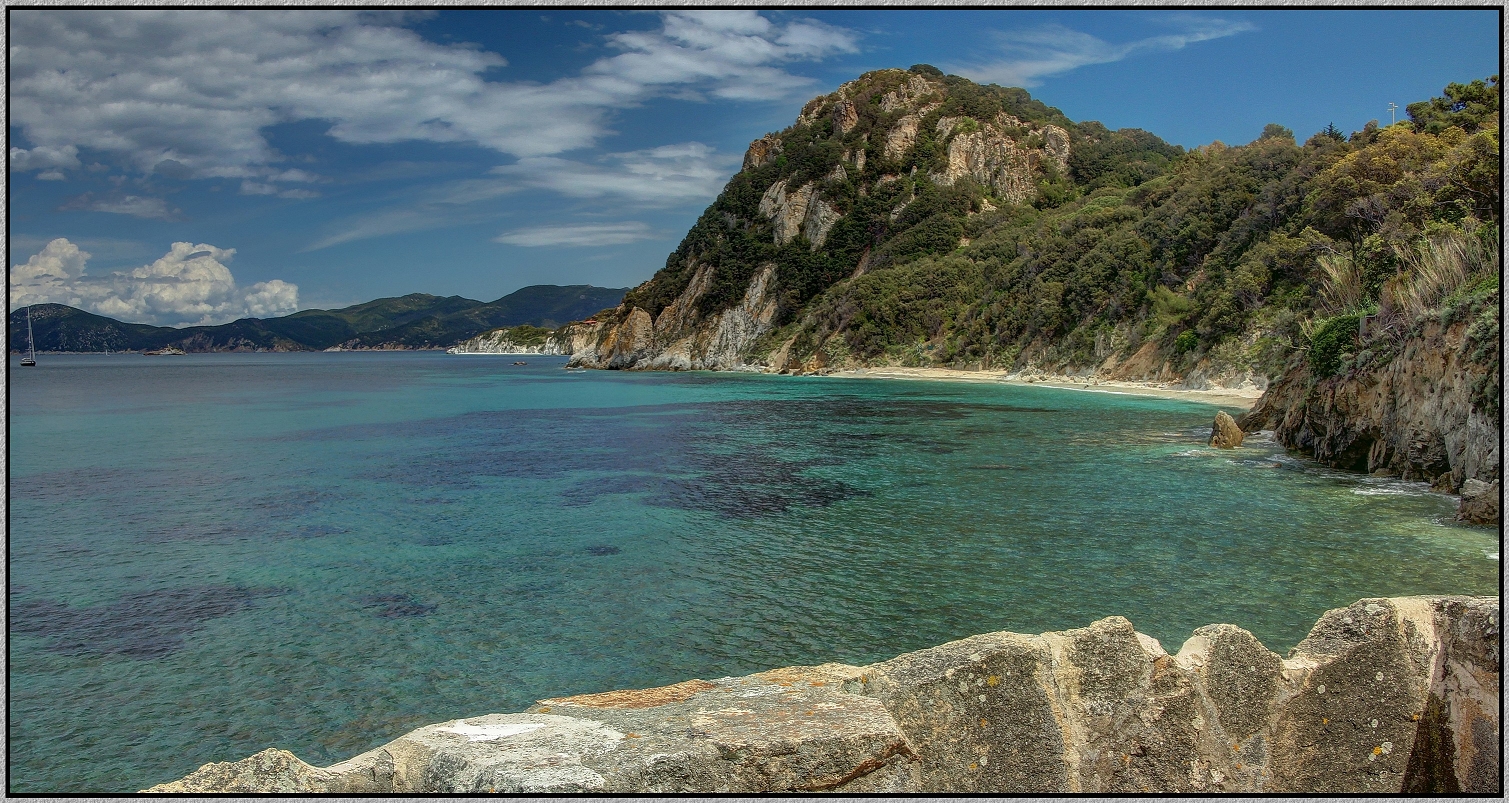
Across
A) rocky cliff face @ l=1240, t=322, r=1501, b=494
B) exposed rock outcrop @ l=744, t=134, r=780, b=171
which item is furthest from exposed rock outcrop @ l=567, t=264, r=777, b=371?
rocky cliff face @ l=1240, t=322, r=1501, b=494

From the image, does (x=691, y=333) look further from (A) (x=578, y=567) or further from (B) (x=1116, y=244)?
(A) (x=578, y=567)

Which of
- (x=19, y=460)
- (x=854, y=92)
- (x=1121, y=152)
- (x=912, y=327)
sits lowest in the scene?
(x=19, y=460)

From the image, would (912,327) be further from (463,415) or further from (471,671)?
(471,671)

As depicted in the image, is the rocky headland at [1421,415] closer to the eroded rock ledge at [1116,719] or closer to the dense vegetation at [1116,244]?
the dense vegetation at [1116,244]

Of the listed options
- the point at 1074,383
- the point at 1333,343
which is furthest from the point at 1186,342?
the point at 1333,343

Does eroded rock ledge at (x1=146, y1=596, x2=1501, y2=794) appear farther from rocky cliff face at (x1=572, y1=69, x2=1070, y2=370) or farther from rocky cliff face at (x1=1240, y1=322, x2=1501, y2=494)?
rocky cliff face at (x1=572, y1=69, x2=1070, y2=370)

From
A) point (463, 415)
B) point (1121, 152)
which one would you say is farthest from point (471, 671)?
point (1121, 152)
